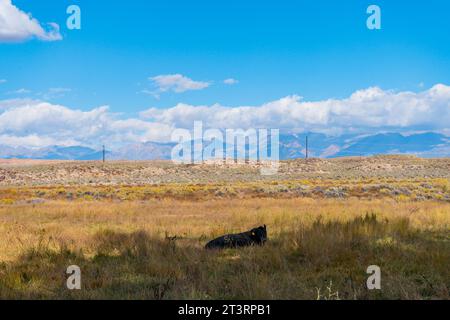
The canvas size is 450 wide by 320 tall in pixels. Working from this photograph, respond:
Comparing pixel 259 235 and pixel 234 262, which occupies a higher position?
pixel 259 235

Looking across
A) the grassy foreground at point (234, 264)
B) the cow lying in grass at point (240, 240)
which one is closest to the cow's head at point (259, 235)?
the cow lying in grass at point (240, 240)

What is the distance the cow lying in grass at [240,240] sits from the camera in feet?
32.1

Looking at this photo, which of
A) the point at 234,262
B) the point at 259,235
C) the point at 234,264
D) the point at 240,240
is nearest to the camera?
the point at 234,264

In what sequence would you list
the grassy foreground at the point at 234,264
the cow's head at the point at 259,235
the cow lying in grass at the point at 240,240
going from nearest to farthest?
1. the grassy foreground at the point at 234,264
2. the cow lying in grass at the point at 240,240
3. the cow's head at the point at 259,235

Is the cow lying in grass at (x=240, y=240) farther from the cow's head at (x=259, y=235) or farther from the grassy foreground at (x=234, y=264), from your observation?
the grassy foreground at (x=234, y=264)

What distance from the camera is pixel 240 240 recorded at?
10.1 meters

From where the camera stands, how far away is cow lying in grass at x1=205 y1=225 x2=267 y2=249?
32.1 feet

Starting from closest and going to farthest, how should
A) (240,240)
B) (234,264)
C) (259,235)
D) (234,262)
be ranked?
1. (234,264)
2. (234,262)
3. (240,240)
4. (259,235)

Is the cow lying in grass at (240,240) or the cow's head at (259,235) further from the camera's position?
the cow's head at (259,235)

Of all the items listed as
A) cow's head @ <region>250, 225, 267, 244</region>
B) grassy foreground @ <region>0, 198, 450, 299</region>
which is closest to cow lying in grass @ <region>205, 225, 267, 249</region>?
cow's head @ <region>250, 225, 267, 244</region>

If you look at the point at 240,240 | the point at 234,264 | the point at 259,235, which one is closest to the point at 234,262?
the point at 234,264

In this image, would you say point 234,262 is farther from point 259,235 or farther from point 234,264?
point 259,235
